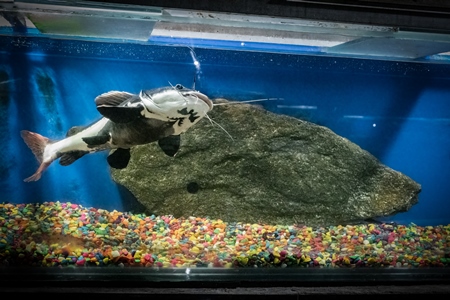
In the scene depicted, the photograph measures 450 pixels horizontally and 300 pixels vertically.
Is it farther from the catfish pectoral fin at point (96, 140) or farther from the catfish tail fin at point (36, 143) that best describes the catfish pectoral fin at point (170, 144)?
the catfish tail fin at point (36, 143)

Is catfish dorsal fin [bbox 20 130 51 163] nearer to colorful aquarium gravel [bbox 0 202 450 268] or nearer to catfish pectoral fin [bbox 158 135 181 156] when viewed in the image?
colorful aquarium gravel [bbox 0 202 450 268]

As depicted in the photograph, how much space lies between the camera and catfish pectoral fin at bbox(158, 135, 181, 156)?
2.29 meters

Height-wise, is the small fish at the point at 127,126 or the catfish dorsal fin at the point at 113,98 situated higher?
the catfish dorsal fin at the point at 113,98

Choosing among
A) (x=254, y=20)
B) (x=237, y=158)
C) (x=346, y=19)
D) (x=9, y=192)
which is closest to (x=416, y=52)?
(x=346, y=19)

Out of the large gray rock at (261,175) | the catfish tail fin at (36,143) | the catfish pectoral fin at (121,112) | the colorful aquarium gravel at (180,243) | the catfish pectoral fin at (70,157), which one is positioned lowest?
the colorful aquarium gravel at (180,243)

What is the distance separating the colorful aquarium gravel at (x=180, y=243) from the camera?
2.15m

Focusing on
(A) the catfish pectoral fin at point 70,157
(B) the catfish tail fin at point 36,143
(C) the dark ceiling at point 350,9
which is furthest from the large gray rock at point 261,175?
(C) the dark ceiling at point 350,9

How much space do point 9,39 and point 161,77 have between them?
2.68 feet

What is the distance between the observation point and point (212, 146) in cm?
247

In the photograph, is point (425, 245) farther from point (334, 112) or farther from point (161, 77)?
point (161, 77)

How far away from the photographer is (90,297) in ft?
6.33

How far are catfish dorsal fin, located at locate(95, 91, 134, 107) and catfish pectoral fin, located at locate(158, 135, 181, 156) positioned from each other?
306 millimetres

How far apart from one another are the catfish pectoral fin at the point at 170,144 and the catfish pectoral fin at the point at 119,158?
0.65 ft

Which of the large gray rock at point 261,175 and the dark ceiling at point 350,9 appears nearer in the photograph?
the dark ceiling at point 350,9
